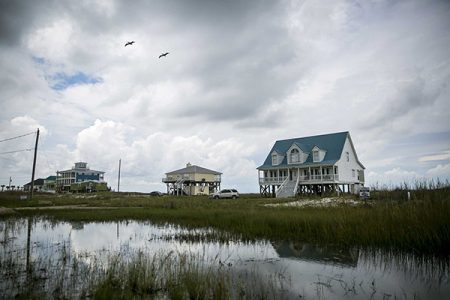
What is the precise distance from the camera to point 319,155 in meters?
40.6

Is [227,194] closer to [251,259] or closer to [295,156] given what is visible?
[295,156]

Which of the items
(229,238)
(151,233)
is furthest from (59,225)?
(229,238)

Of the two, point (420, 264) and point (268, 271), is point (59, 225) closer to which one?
point (268, 271)

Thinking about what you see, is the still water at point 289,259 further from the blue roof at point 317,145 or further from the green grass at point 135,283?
the blue roof at point 317,145

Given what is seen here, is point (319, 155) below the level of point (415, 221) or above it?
above

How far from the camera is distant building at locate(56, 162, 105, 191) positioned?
94812 millimetres

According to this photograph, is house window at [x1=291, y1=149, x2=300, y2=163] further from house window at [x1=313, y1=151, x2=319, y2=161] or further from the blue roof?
house window at [x1=313, y1=151, x2=319, y2=161]

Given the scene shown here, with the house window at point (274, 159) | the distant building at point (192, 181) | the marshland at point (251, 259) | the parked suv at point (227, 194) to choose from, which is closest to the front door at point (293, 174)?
the house window at point (274, 159)

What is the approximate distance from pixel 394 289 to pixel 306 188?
125 feet

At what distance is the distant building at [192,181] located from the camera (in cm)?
6205

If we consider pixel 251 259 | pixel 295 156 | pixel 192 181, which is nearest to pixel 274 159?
pixel 295 156

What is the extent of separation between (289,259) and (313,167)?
111 ft

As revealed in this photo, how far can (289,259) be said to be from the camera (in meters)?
8.95

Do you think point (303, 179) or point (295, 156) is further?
point (295, 156)
